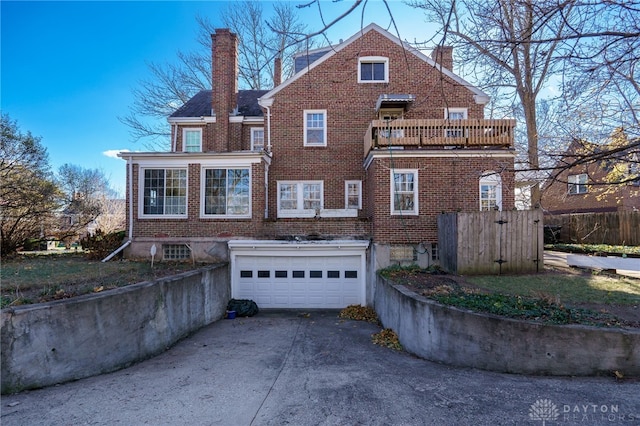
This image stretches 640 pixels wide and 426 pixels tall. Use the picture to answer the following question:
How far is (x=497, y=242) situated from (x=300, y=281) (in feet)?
22.3

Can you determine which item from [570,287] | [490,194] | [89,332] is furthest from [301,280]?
[570,287]

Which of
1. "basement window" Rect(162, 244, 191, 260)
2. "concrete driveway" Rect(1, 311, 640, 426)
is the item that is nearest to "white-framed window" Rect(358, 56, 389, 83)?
"basement window" Rect(162, 244, 191, 260)

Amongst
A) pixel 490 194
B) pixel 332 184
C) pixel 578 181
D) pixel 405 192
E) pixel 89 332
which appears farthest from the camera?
pixel 578 181

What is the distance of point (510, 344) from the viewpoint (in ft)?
17.7

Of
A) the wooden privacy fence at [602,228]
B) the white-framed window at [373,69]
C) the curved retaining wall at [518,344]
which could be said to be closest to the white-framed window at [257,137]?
the white-framed window at [373,69]

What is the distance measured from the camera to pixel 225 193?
41.0 feet

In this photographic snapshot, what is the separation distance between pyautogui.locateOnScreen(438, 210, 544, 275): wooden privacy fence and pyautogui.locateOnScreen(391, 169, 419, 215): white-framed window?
73.3 inches

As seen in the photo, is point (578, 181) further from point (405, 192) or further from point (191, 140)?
point (191, 140)

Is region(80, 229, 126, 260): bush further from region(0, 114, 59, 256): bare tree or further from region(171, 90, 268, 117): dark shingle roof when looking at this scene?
region(171, 90, 268, 117): dark shingle roof

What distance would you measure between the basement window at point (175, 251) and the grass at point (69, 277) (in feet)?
2.29

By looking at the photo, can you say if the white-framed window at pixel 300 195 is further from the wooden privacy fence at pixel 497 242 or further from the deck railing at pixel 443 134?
the wooden privacy fence at pixel 497 242

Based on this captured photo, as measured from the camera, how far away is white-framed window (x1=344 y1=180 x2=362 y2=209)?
14469mm

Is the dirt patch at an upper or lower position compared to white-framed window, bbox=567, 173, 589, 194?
lower

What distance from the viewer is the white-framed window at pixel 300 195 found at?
14.5 meters
